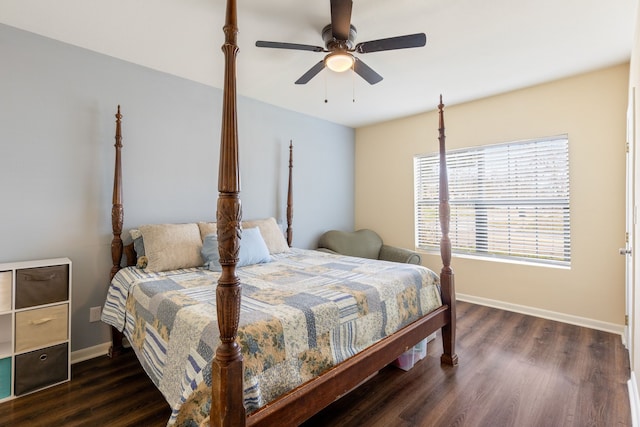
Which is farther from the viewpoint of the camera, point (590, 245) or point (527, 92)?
point (527, 92)

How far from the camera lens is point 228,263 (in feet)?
3.63

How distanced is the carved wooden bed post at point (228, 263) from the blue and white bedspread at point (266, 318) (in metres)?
0.11

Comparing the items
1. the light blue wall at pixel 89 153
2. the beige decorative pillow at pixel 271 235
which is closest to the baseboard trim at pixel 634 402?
the beige decorative pillow at pixel 271 235

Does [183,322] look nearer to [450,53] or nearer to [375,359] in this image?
[375,359]

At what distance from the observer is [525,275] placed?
136 inches

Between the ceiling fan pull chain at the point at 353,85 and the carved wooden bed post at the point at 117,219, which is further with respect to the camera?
the ceiling fan pull chain at the point at 353,85

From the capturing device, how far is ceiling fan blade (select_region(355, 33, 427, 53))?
1.91 m

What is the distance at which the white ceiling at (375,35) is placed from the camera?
2016 millimetres

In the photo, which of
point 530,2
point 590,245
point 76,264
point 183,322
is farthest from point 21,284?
point 590,245

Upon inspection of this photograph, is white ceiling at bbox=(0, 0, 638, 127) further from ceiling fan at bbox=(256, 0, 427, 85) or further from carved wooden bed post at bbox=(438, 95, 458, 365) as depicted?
carved wooden bed post at bbox=(438, 95, 458, 365)

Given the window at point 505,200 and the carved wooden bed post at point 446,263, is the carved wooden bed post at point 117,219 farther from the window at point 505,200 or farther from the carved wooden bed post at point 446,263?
the window at point 505,200

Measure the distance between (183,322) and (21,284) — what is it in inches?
53.7

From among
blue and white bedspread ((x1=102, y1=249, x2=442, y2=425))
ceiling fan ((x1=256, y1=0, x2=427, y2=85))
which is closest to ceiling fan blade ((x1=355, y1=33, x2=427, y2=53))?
ceiling fan ((x1=256, y1=0, x2=427, y2=85))

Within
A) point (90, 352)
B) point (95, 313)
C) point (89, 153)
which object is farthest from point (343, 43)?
point (90, 352)
